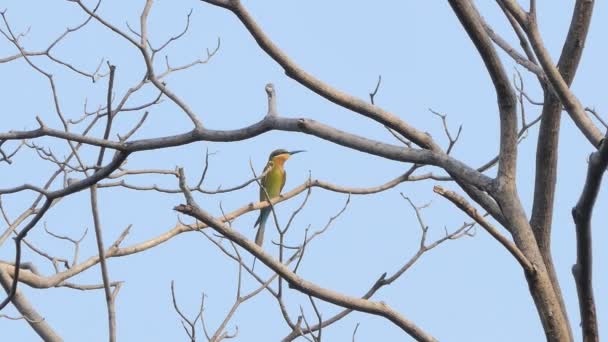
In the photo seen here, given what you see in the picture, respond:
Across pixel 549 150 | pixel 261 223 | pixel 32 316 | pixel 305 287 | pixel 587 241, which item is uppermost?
pixel 261 223

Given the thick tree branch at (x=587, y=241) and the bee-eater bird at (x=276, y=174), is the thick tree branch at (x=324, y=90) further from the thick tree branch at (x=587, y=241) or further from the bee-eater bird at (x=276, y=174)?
the bee-eater bird at (x=276, y=174)

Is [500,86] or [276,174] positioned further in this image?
[276,174]

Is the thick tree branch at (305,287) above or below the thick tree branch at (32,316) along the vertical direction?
below

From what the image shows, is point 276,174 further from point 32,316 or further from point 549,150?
point 549,150

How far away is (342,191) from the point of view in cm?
465

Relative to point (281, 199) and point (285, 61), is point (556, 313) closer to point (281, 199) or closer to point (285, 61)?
point (285, 61)

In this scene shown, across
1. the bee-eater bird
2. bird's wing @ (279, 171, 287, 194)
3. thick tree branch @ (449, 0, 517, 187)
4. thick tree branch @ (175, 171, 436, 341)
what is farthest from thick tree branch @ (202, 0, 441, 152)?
bird's wing @ (279, 171, 287, 194)

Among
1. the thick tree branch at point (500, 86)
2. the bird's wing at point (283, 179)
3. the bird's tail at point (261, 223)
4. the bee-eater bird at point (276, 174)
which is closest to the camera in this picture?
the thick tree branch at point (500, 86)

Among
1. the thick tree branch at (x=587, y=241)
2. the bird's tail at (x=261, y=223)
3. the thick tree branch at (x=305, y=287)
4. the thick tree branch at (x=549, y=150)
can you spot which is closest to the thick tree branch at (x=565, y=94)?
the thick tree branch at (x=549, y=150)

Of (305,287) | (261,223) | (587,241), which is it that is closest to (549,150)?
(587,241)

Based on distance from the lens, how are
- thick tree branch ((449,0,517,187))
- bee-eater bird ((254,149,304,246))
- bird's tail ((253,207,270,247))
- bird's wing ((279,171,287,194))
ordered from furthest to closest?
bird's wing ((279,171,287,194)) < bee-eater bird ((254,149,304,246)) < bird's tail ((253,207,270,247)) < thick tree branch ((449,0,517,187))

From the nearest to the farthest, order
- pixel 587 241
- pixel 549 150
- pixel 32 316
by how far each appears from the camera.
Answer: pixel 587 241, pixel 549 150, pixel 32 316

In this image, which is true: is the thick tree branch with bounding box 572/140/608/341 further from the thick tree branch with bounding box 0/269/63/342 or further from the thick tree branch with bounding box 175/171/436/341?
the thick tree branch with bounding box 0/269/63/342

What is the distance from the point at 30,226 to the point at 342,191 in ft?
7.16
